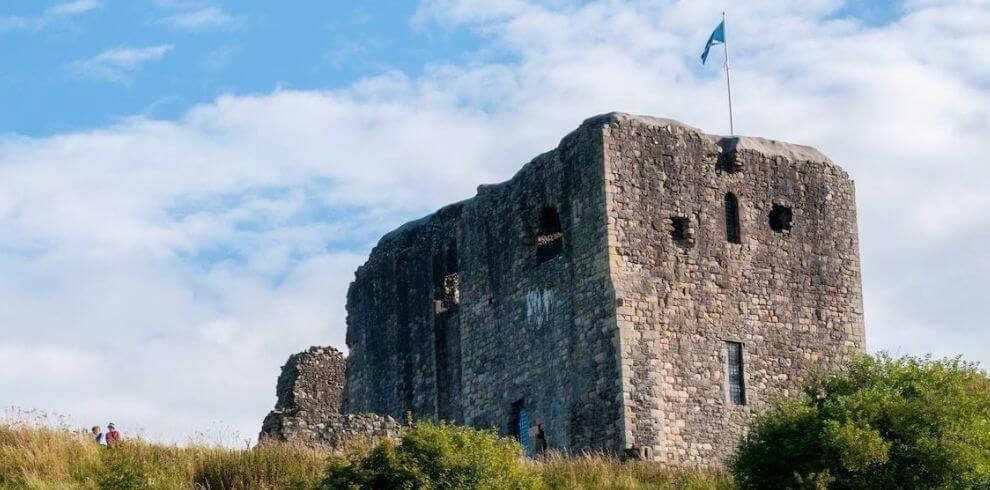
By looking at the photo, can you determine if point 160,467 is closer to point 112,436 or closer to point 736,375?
point 112,436

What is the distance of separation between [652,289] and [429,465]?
8.24 meters

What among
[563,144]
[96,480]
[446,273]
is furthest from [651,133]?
[96,480]

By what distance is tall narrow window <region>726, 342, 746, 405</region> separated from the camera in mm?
37250

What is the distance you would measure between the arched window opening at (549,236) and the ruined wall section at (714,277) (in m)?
1.90

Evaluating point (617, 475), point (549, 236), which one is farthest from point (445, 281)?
point (617, 475)

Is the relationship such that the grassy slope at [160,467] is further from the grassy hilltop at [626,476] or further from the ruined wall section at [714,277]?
the ruined wall section at [714,277]

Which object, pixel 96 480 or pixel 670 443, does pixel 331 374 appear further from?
pixel 96 480

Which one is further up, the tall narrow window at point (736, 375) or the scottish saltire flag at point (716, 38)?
the scottish saltire flag at point (716, 38)

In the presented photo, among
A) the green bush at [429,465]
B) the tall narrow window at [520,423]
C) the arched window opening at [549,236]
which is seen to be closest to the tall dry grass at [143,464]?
the green bush at [429,465]

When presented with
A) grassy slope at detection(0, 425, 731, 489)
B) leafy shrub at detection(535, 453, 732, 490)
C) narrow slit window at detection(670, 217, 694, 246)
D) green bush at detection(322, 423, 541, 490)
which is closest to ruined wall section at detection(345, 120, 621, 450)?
→ leafy shrub at detection(535, 453, 732, 490)

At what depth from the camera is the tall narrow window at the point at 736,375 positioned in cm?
3725

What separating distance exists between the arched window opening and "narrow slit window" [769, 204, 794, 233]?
378 cm

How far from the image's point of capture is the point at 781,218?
127 feet

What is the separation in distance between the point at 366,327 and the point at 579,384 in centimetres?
907
